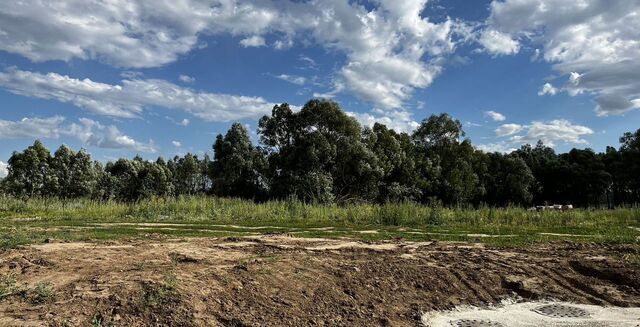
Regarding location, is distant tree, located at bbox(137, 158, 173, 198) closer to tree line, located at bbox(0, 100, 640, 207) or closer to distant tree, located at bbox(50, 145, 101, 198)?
tree line, located at bbox(0, 100, 640, 207)

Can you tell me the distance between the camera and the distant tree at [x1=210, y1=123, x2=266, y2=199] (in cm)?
3572

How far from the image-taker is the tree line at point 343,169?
109 ft

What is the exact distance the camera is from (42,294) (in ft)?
17.4

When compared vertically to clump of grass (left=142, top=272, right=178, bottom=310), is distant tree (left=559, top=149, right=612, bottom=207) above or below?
above

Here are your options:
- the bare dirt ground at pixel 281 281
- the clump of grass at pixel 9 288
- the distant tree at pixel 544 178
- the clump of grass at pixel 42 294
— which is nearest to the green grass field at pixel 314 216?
the bare dirt ground at pixel 281 281

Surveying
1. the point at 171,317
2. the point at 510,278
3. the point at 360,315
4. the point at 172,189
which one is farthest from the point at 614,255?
the point at 172,189

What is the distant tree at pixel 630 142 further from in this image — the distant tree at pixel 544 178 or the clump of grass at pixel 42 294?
the clump of grass at pixel 42 294

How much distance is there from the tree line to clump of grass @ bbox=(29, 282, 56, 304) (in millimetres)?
19255

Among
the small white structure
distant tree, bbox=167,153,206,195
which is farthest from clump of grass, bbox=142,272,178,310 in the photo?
distant tree, bbox=167,153,206,195

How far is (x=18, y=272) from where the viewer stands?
6098mm

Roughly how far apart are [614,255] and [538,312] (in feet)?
15.3

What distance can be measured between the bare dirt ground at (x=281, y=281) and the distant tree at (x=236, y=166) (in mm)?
25390

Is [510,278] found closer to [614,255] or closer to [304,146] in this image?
[614,255]

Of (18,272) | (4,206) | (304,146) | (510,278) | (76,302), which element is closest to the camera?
(76,302)
